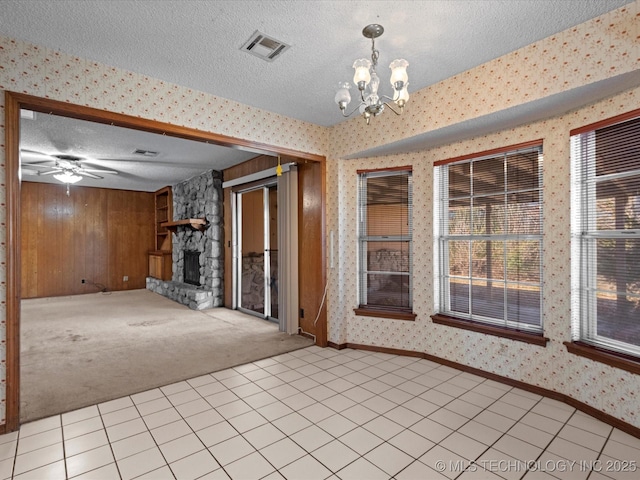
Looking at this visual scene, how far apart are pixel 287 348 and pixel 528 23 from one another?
3.80 m

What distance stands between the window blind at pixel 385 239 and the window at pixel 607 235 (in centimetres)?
157

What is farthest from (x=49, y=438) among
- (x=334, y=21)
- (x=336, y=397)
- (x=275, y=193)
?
(x=275, y=193)

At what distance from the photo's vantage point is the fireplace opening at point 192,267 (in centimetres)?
725

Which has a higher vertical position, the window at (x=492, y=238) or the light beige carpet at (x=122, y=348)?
the window at (x=492, y=238)

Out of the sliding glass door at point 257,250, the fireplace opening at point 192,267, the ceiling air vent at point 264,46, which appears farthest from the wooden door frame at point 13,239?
the fireplace opening at point 192,267

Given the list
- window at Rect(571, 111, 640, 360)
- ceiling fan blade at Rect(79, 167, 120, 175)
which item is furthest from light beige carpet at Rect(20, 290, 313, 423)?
window at Rect(571, 111, 640, 360)

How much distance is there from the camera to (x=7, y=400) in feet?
7.57

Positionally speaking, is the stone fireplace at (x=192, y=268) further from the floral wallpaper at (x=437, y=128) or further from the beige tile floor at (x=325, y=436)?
the beige tile floor at (x=325, y=436)

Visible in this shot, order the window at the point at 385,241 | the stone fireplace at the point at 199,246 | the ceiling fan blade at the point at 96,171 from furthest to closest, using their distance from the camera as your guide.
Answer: the stone fireplace at the point at 199,246, the ceiling fan blade at the point at 96,171, the window at the point at 385,241

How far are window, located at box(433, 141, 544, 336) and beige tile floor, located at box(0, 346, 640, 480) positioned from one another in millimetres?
707

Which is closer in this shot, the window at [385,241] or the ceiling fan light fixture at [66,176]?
the window at [385,241]

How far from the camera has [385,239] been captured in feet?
13.1

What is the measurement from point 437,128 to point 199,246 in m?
5.57

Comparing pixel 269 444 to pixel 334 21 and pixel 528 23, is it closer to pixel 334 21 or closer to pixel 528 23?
pixel 334 21
